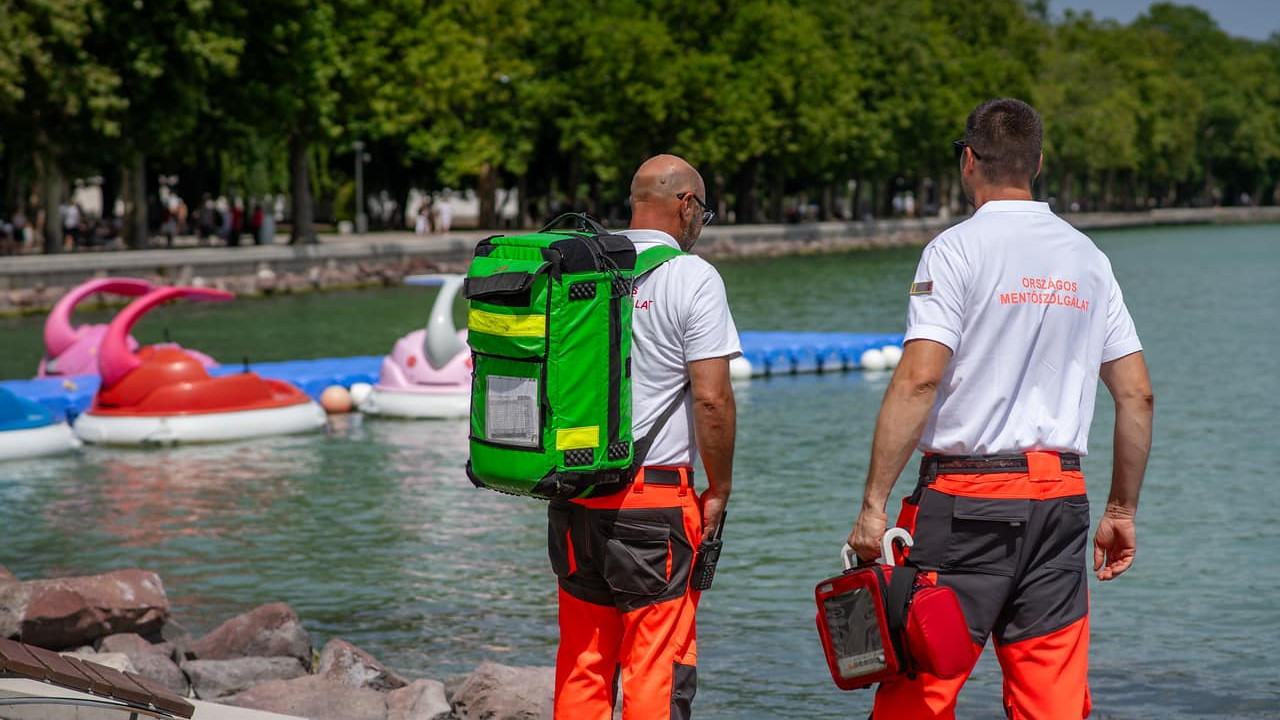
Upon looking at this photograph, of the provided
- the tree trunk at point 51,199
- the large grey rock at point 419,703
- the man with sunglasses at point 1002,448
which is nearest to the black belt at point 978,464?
the man with sunglasses at point 1002,448

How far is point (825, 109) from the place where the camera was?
248ft

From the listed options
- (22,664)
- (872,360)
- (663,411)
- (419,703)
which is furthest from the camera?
(872,360)

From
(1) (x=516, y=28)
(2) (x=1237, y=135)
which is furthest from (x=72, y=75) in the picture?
(2) (x=1237, y=135)

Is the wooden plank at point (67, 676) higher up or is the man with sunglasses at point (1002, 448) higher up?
the man with sunglasses at point (1002, 448)

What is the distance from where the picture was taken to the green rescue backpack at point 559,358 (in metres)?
5.04

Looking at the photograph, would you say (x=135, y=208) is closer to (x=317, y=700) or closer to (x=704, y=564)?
(x=317, y=700)

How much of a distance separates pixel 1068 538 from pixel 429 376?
16.0 m

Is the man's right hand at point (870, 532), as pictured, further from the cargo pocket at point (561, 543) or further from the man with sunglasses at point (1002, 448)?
the cargo pocket at point (561, 543)

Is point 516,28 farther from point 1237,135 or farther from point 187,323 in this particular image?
point 1237,135

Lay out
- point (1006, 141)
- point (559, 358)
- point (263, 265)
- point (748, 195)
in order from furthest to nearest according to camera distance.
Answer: point (748, 195)
point (263, 265)
point (559, 358)
point (1006, 141)

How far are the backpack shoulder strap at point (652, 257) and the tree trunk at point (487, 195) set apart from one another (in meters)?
60.3

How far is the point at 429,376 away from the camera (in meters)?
20.4

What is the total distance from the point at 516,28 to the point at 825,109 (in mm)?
17038

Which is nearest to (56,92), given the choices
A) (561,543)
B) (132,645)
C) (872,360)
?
(872,360)
